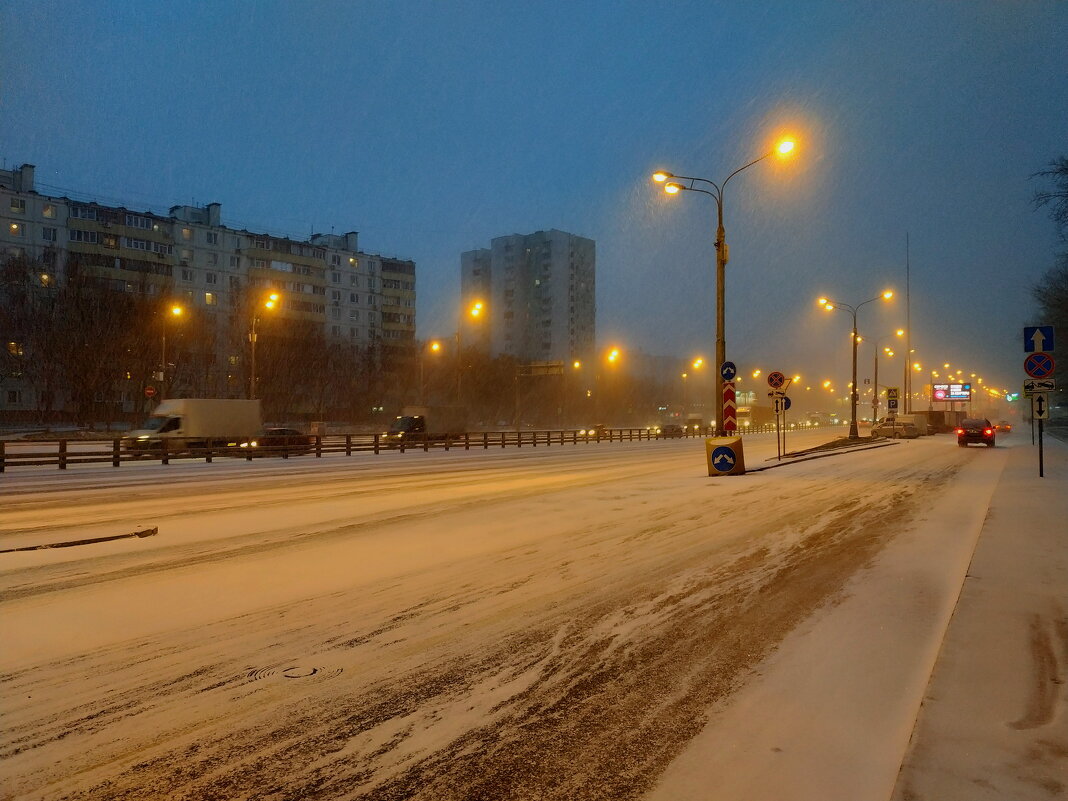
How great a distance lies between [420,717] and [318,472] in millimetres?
20267

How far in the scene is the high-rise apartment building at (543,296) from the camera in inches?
5418

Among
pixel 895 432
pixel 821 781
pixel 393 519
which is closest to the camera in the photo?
pixel 821 781

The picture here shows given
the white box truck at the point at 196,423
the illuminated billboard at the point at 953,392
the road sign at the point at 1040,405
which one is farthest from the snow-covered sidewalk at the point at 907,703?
the illuminated billboard at the point at 953,392

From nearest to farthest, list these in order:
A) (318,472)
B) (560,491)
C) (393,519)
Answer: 1. (393,519)
2. (560,491)
3. (318,472)

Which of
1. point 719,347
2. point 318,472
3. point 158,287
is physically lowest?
point 318,472

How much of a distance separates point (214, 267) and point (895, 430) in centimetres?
6927

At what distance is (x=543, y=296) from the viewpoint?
13862 centimetres

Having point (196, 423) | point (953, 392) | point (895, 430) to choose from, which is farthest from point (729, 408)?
point (953, 392)

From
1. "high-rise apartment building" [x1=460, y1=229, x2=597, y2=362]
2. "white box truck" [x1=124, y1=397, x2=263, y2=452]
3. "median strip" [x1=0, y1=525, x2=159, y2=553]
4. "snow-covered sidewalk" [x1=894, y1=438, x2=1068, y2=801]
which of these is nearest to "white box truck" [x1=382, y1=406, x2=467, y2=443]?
"white box truck" [x1=124, y1=397, x2=263, y2=452]

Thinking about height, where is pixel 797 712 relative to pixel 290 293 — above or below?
below

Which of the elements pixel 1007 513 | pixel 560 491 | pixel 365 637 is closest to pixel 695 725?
pixel 365 637

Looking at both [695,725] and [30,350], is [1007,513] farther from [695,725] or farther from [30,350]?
[30,350]

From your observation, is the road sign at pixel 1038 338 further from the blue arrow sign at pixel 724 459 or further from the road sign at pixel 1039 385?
the blue arrow sign at pixel 724 459

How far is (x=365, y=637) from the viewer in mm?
5340
